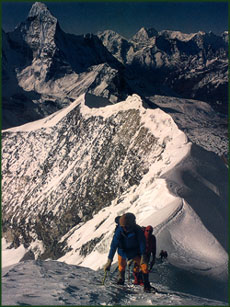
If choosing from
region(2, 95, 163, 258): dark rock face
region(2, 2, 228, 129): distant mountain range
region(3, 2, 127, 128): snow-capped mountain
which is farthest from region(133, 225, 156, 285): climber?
region(3, 2, 127, 128): snow-capped mountain

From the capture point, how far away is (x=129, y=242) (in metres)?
8.79

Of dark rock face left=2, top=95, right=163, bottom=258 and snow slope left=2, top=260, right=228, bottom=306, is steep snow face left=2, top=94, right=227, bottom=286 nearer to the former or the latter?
dark rock face left=2, top=95, right=163, bottom=258

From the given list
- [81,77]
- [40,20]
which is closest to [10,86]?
[81,77]

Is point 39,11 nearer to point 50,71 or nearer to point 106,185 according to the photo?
point 50,71

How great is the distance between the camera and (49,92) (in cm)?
12794

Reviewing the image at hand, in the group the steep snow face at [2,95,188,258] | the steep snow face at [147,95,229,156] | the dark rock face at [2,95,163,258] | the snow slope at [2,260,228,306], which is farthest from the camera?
the steep snow face at [147,95,229,156]

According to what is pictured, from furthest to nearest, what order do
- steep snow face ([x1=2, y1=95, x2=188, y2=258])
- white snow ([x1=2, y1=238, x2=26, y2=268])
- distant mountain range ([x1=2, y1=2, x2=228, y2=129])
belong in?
distant mountain range ([x1=2, y1=2, x2=228, y2=129]), white snow ([x1=2, y1=238, x2=26, y2=268]), steep snow face ([x1=2, y1=95, x2=188, y2=258])

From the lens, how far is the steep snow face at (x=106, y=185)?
1416 centimetres

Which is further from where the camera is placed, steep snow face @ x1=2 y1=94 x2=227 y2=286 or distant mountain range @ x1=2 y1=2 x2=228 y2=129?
distant mountain range @ x1=2 y1=2 x2=228 y2=129

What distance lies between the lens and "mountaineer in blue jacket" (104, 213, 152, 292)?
8562 mm

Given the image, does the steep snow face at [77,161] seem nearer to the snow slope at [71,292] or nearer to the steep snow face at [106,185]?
the steep snow face at [106,185]

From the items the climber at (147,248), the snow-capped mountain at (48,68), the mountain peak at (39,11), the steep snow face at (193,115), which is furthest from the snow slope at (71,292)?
the mountain peak at (39,11)

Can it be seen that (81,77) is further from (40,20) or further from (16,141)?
(16,141)

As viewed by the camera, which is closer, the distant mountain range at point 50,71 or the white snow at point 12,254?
the white snow at point 12,254
